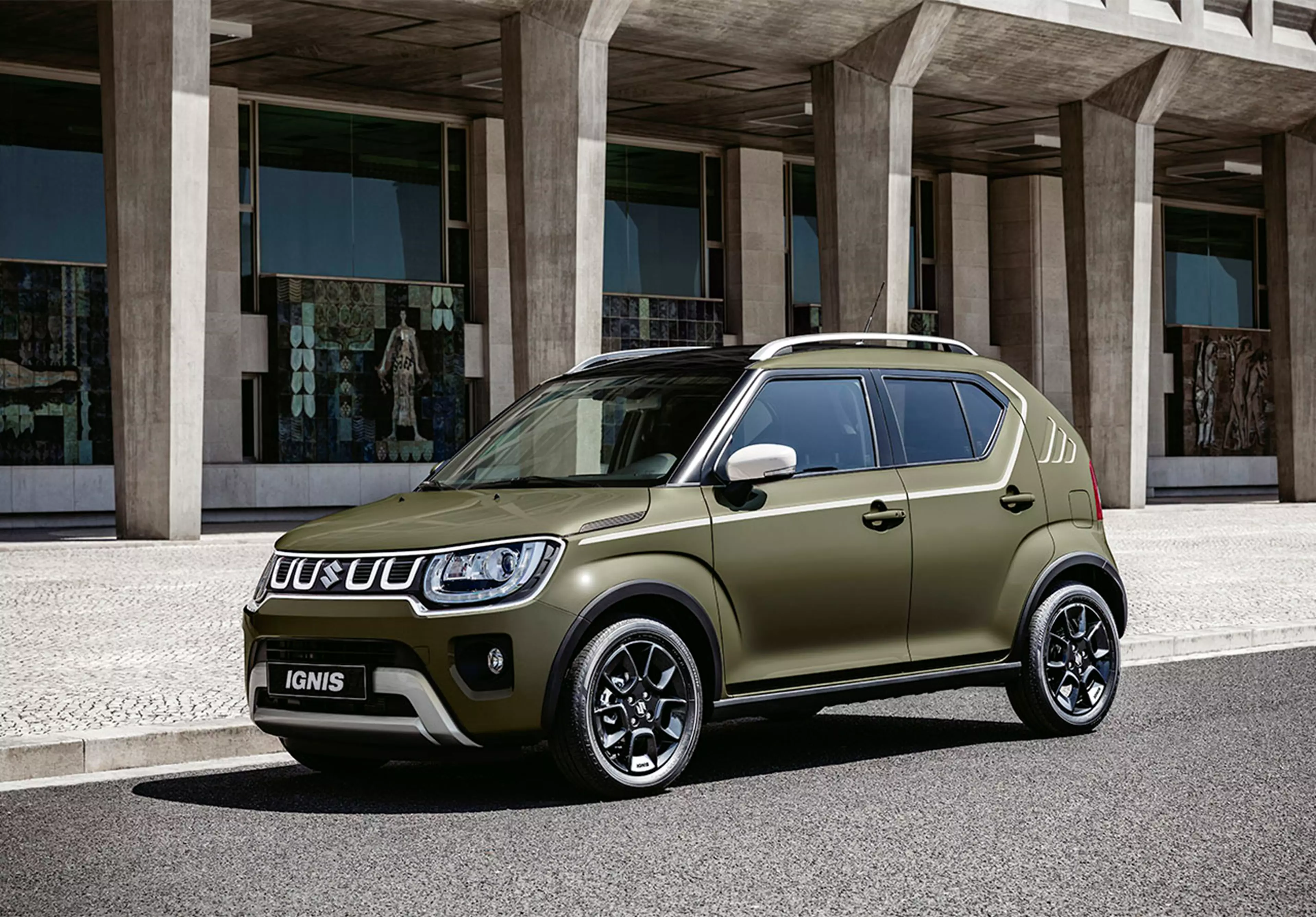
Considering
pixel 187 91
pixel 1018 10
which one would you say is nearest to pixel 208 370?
pixel 187 91

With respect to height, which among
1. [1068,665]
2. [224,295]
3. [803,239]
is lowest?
[1068,665]

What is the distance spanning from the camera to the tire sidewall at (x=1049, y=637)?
848 cm

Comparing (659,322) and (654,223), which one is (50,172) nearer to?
(654,223)

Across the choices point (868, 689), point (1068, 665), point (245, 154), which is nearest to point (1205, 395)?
point (245, 154)

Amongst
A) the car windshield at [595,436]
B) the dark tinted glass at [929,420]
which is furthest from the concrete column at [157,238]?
the dark tinted glass at [929,420]

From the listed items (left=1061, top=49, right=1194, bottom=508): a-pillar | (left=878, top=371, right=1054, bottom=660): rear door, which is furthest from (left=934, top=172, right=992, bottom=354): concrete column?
(left=878, top=371, right=1054, bottom=660): rear door

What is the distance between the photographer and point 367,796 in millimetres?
7359

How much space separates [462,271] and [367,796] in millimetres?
28579

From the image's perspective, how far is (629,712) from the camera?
6973 mm

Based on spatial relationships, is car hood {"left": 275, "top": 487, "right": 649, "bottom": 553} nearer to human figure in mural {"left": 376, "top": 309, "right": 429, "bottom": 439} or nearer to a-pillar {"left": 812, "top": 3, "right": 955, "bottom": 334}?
a-pillar {"left": 812, "top": 3, "right": 955, "bottom": 334}

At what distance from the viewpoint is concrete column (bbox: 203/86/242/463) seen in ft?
103

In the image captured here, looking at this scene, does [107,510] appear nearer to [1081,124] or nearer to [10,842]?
[1081,124]

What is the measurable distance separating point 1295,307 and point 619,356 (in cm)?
3077

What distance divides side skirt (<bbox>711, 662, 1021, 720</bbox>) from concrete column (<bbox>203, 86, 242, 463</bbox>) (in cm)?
2499
